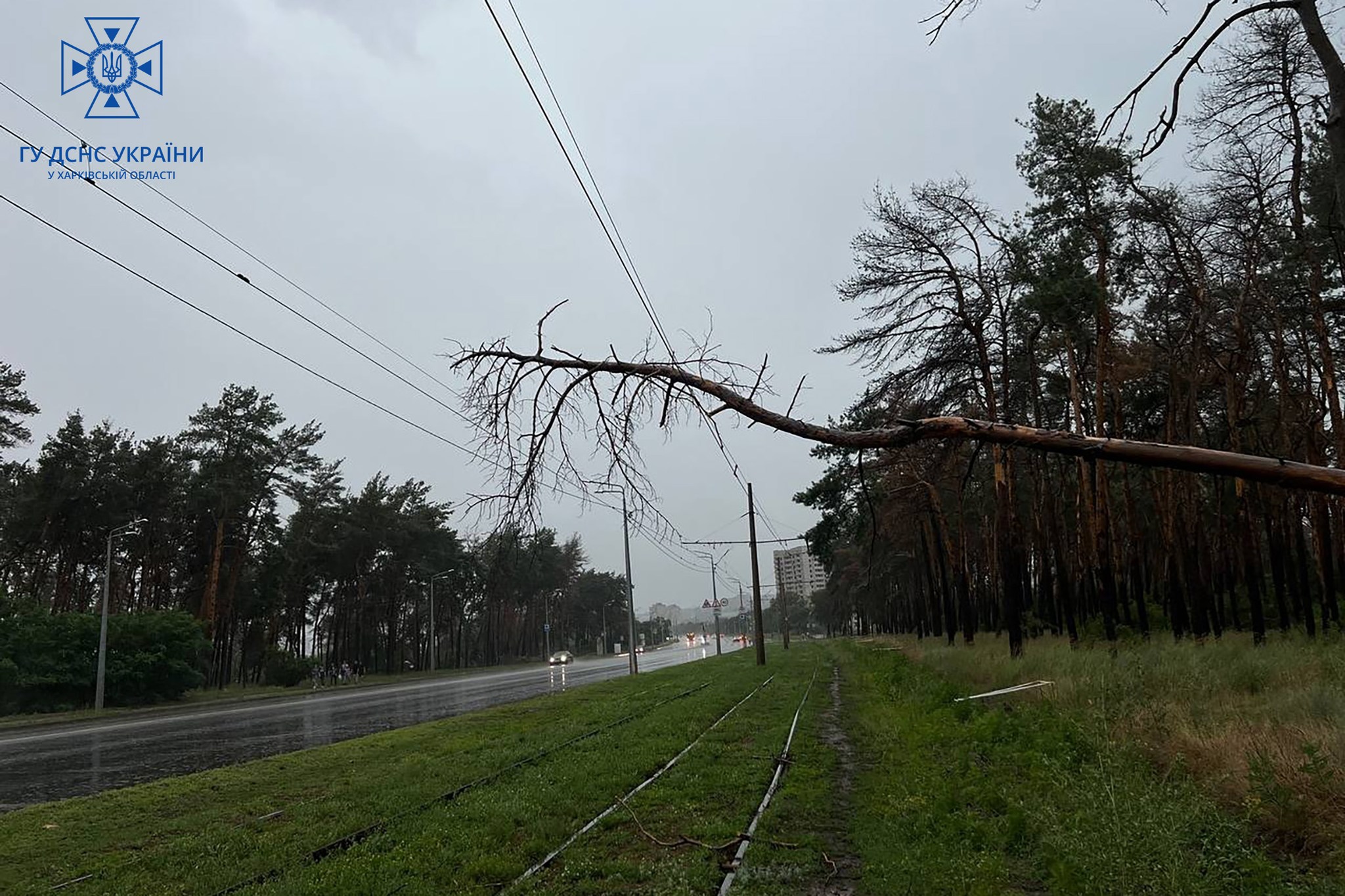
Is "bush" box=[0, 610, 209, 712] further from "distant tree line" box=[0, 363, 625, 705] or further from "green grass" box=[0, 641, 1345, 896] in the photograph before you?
"green grass" box=[0, 641, 1345, 896]

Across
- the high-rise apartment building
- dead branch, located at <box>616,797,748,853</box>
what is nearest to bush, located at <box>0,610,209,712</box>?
the high-rise apartment building

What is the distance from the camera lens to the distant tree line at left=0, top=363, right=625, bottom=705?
36.2 meters

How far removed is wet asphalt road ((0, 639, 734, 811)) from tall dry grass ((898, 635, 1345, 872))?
14.1 m

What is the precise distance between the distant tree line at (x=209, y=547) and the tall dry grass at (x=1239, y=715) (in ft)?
61.1

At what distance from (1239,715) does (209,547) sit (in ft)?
180

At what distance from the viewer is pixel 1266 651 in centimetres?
1556

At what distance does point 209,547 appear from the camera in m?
50.2

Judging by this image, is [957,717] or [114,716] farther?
[114,716]

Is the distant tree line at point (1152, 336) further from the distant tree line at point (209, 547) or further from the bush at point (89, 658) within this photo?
the bush at point (89, 658)

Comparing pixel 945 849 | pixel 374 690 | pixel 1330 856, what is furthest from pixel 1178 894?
pixel 374 690

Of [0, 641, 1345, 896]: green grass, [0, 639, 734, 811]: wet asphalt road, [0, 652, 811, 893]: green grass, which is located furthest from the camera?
[0, 639, 734, 811]: wet asphalt road

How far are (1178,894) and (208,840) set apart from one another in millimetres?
8500

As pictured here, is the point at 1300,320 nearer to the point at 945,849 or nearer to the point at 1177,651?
the point at 1177,651

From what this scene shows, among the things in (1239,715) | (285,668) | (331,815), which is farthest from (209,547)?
(1239,715)
